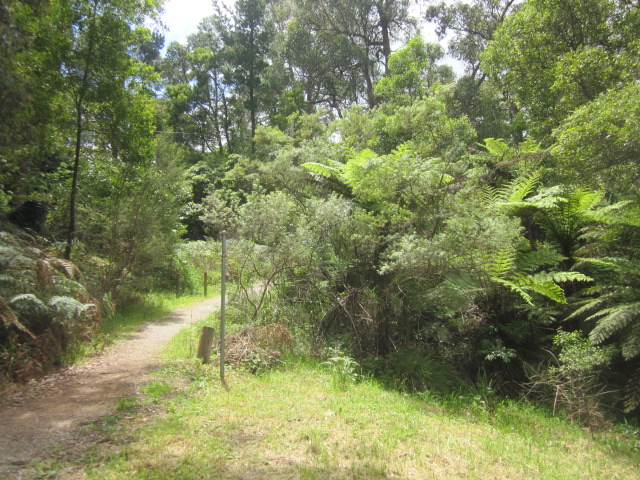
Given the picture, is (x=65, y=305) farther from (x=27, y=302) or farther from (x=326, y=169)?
(x=326, y=169)

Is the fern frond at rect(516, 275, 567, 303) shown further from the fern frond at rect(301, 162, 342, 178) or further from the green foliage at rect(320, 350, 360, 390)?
the fern frond at rect(301, 162, 342, 178)

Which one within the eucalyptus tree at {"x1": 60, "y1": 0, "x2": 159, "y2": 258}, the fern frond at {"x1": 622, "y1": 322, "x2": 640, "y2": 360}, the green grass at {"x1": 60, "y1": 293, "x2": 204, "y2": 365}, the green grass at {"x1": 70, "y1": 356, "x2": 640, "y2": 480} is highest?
the eucalyptus tree at {"x1": 60, "y1": 0, "x2": 159, "y2": 258}

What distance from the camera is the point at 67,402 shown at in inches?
209

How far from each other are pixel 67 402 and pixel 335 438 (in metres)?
3.36

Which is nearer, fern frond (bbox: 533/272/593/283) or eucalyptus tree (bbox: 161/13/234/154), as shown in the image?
fern frond (bbox: 533/272/593/283)

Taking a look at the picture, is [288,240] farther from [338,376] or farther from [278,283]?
[338,376]

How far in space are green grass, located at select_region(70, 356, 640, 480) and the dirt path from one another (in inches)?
20.9

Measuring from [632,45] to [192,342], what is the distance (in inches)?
397

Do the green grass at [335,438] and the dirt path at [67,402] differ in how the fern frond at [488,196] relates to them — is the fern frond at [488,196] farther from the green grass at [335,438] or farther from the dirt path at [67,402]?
the dirt path at [67,402]

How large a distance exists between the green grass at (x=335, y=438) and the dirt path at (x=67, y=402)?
0.53 meters

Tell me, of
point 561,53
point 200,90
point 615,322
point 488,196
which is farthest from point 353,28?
point 615,322

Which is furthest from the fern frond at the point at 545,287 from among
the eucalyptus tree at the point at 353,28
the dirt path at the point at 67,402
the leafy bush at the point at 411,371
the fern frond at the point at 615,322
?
the eucalyptus tree at the point at 353,28

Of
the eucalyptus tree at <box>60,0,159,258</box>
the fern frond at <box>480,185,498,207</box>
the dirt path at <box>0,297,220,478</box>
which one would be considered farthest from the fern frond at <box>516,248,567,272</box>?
the eucalyptus tree at <box>60,0,159,258</box>

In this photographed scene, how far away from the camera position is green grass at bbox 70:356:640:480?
397 centimetres
